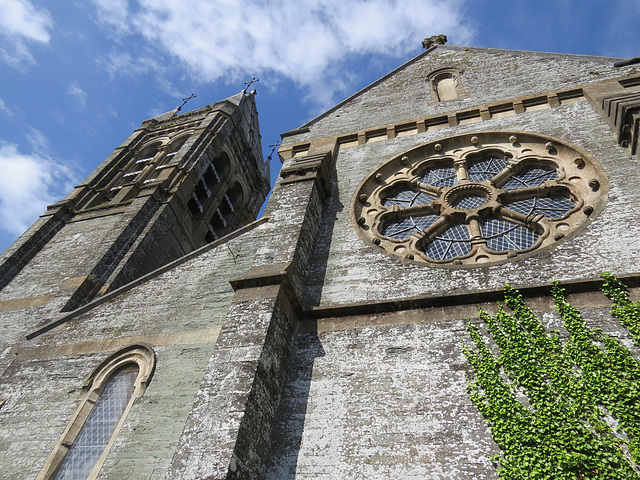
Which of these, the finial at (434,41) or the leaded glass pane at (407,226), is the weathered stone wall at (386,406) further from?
the finial at (434,41)

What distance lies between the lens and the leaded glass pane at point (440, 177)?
8.39 metres

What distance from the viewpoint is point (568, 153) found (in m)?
7.71

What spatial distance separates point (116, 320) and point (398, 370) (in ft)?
14.0

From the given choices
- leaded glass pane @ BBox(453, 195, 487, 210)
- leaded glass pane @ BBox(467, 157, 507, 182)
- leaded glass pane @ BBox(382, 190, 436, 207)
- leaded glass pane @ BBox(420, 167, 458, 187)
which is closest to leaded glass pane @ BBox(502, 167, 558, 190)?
leaded glass pane @ BBox(467, 157, 507, 182)

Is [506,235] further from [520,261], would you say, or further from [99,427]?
[99,427]

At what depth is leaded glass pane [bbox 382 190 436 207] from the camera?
823 centimetres

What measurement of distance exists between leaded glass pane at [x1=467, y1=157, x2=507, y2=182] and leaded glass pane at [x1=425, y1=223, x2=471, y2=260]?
1311mm

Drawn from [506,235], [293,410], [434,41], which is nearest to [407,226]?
[506,235]

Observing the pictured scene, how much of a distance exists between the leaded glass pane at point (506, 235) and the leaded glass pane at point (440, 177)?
1.31 m

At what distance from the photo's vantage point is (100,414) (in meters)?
5.75

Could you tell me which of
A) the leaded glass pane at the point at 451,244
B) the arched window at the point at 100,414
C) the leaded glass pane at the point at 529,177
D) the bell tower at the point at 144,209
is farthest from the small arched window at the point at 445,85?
the bell tower at the point at 144,209

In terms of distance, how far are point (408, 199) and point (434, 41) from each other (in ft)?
23.9

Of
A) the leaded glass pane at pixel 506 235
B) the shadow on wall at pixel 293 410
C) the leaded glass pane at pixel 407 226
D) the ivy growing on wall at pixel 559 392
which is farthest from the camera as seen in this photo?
the leaded glass pane at pixel 407 226

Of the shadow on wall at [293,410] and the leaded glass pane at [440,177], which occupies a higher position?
the leaded glass pane at [440,177]
